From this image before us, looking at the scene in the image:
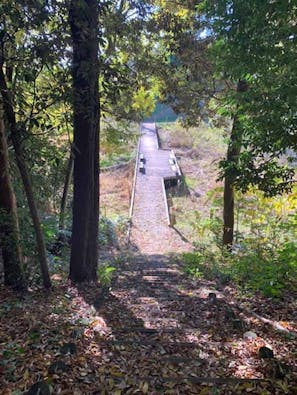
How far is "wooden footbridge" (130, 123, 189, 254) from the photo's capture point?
1240cm

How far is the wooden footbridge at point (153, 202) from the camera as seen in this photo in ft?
40.7

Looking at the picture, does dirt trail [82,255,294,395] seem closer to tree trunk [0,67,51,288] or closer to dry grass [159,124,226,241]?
tree trunk [0,67,51,288]

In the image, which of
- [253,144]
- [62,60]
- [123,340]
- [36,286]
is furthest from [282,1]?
[36,286]

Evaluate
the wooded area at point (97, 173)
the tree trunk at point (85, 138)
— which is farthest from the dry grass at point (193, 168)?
the tree trunk at point (85, 138)

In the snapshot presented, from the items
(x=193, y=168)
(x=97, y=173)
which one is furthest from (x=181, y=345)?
(x=193, y=168)

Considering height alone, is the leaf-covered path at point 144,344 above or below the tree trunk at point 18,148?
below

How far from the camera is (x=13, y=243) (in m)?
4.73

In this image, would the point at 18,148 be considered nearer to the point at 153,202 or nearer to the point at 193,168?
the point at 153,202

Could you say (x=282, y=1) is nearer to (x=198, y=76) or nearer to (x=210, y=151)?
(x=198, y=76)

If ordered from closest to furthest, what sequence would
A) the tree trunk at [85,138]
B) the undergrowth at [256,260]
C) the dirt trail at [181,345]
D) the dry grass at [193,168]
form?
the dirt trail at [181,345], the tree trunk at [85,138], the undergrowth at [256,260], the dry grass at [193,168]

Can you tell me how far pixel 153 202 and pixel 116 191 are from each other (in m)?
3.25

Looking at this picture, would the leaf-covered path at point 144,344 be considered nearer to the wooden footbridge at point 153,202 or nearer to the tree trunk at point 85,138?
the tree trunk at point 85,138

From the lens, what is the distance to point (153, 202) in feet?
52.2

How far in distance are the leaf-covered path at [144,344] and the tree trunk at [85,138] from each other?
0.72m
